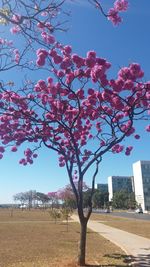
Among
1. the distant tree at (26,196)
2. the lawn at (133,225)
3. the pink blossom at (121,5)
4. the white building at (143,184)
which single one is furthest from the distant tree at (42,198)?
the pink blossom at (121,5)

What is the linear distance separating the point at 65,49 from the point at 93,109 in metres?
2.30

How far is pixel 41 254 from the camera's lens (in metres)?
14.5

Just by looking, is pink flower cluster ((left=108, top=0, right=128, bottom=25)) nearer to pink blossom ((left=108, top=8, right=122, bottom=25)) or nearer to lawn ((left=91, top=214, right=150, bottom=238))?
pink blossom ((left=108, top=8, right=122, bottom=25))

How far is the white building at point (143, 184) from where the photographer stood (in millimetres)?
133875

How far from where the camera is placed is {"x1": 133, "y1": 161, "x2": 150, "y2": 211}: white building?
5271 inches

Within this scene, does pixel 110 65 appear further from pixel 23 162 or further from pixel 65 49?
pixel 23 162

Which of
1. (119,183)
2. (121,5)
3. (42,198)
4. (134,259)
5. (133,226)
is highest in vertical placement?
(119,183)

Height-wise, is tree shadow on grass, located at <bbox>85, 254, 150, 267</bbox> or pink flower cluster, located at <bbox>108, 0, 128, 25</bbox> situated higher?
pink flower cluster, located at <bbox>108, 0, 128, 25</bbox>

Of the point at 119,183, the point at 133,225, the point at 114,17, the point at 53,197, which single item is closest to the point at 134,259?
the point at 114,17

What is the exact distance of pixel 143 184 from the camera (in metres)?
135

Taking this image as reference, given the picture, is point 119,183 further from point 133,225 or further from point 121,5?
point 121,5

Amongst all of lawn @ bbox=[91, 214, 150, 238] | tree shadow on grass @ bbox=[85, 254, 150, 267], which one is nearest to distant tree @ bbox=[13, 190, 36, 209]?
lawn @ bbox=[91, 214, 150, 238]

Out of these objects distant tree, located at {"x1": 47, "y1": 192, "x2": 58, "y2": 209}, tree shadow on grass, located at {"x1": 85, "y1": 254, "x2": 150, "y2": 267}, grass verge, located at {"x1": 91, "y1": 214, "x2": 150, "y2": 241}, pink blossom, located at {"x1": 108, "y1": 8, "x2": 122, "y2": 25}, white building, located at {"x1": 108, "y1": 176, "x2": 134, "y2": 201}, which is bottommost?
tree shadow on grass, located at {"x1": 85, "y1": 254, "x2": 150, "y2": 267}

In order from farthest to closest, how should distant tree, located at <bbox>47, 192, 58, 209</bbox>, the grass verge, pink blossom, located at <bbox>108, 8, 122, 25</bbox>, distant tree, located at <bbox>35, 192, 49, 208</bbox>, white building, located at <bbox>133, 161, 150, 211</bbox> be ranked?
distant tree, located at <bbox>35, 192, 49, 208</bbox>
white building, located at <bbox>133, 161, 150, 211</bbox>
distant tree, located at <bbox>47, 192, 58, 209</bbox>
the grass verge
pink blossom, located at <bbox>108, 8, 122, 25</bbox>
